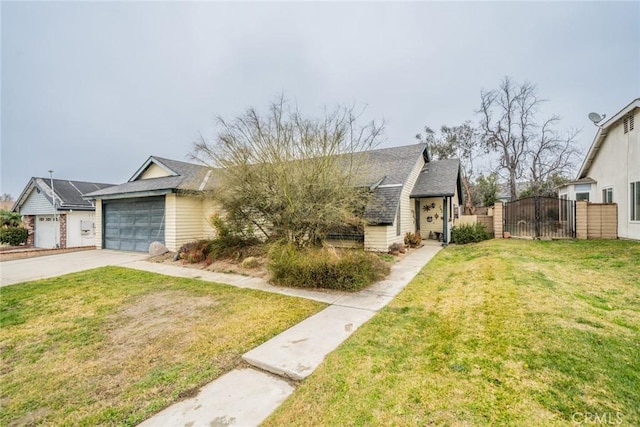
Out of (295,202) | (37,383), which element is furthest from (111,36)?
(37,383)

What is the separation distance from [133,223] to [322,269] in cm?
1210

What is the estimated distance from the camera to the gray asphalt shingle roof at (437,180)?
1375 centimetres

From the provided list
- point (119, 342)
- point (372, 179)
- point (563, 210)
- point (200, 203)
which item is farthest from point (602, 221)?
point (200, 203)

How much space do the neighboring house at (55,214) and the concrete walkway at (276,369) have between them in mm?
19416

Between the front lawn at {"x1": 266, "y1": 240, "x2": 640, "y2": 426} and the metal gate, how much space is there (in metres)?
9.27

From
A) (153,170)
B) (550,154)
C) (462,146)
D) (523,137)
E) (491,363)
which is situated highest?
(462,146)

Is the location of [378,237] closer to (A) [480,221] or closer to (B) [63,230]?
(A) [480,221]

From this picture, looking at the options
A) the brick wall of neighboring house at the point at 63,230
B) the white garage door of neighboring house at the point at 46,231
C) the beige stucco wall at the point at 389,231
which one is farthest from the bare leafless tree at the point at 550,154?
the white garage door of neighboring house at the point at 46,231

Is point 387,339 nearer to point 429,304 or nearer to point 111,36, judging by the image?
point 429,304

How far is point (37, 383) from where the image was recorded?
305 centimetres

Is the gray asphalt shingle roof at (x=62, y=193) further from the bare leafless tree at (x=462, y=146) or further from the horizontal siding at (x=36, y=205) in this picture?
the bare leafless tree at (x=462, y=146)

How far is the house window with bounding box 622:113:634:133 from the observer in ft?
36.4

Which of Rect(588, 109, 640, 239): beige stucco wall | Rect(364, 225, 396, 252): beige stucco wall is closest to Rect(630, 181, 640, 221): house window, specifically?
Rect(588, 109, 640, 239): beige stucco wall

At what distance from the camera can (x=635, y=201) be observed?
10.7 meters
